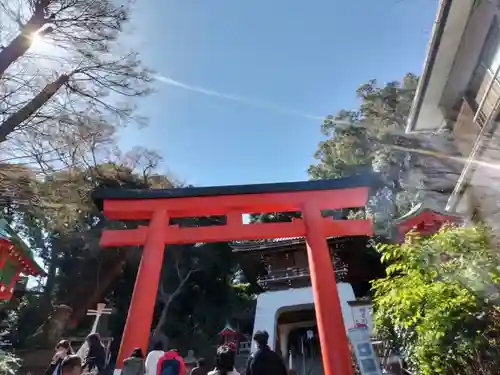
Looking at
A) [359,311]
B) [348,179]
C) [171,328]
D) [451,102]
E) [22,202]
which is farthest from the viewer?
[171,328]

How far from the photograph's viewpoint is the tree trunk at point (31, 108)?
5.21 metres

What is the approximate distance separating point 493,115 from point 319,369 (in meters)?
15.8

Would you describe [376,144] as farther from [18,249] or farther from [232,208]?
[18,249]

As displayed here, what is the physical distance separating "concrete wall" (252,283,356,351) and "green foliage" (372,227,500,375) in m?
10.1

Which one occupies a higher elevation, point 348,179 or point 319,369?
point 348,179

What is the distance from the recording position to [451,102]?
704 centimetres

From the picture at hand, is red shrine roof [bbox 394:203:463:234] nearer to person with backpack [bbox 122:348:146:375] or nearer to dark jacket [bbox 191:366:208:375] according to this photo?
dark jacket [bbox 191:366:208:375]

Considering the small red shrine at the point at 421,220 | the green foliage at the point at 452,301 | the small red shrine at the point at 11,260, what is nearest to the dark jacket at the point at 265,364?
the green foliage at the point at 452,301

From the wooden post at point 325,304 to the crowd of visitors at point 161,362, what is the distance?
2121 mm

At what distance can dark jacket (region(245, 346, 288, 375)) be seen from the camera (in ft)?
13.5

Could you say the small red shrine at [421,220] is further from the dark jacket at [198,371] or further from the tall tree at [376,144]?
the dark jacket at [198,371]

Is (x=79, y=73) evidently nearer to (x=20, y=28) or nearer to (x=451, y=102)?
(x=20, y=28)

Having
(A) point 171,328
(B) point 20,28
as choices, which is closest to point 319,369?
(A) point 171,328

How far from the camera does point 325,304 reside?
6812mm
